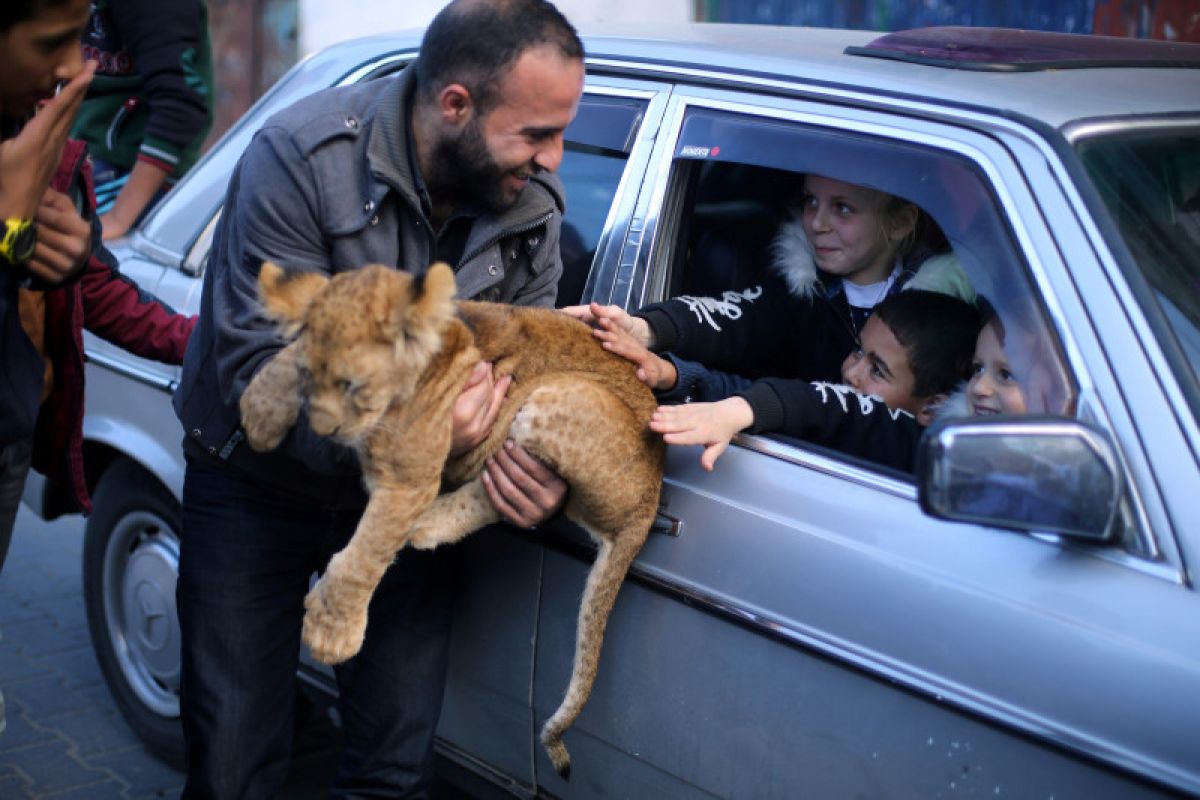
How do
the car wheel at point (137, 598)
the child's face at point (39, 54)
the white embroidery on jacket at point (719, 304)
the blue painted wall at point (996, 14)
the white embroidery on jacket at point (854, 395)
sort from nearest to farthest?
the child's face at point (39, 54) → the white embroidery on jacket at point (854, 395) → the white embroidery on jacket at point (719, 304) → the car wheel at point (137, 598) → the blue painted wall at point (996, 14)

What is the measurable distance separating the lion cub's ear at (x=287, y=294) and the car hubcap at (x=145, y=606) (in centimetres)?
193

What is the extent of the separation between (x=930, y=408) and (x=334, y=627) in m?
1.50

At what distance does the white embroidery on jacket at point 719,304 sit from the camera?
328 cm

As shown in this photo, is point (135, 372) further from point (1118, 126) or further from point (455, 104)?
point (1118, 126)

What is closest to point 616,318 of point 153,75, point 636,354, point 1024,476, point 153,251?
point 636,354

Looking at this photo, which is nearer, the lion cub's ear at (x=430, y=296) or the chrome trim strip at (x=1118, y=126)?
the lion cub's ear at (x=430, y=296)

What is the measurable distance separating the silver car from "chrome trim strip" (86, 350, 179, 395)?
1.34m

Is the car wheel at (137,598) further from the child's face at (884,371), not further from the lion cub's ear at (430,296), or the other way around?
the child's face at (884,371)

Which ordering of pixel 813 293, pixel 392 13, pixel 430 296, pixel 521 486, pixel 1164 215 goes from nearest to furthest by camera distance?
pixel 430 296, pixel 1164 215, pixel 521 486, pixel 813 293, pixel 392 13

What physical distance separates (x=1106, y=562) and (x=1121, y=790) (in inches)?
15.5

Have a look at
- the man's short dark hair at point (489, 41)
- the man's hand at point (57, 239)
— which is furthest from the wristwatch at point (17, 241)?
the man's short dark hair at point (489, 41)

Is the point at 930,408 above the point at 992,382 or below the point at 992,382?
below

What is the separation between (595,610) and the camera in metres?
2.82

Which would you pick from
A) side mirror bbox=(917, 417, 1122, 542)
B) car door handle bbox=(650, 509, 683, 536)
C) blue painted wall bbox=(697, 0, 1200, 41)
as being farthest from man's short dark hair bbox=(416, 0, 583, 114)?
blue painted wall bbox=(697, 0, 1200, 41)
